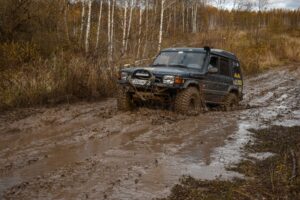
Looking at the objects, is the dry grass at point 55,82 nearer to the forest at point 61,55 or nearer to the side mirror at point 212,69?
the forest at point 61,55

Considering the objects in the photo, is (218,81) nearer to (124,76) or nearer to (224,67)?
(224,67)

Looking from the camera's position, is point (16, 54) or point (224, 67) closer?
point (224, 67)

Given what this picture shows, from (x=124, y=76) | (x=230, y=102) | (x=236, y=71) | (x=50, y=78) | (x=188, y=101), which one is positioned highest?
(x=124, y=76)

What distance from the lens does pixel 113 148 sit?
25.7ft

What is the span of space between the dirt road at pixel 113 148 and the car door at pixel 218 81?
0.52m

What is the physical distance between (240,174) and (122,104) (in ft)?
16.7

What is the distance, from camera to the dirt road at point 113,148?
573 cm

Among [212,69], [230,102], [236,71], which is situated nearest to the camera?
[212,69]

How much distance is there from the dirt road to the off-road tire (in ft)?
0.83

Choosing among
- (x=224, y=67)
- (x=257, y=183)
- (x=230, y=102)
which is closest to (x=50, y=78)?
(x=224, y=67)

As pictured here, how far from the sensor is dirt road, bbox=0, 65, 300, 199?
5.73 metres

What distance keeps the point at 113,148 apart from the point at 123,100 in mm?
3433

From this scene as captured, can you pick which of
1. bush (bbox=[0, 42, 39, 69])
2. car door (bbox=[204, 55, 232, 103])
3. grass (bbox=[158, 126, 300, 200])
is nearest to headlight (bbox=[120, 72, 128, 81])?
car door (bbox=[204, 55, 232, 103])

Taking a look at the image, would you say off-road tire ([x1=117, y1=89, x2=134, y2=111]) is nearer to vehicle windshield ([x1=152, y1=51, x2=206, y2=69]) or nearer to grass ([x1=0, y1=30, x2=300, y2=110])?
vehicle windshield ([x1=152, y1=51, x2=206, y2=69])
